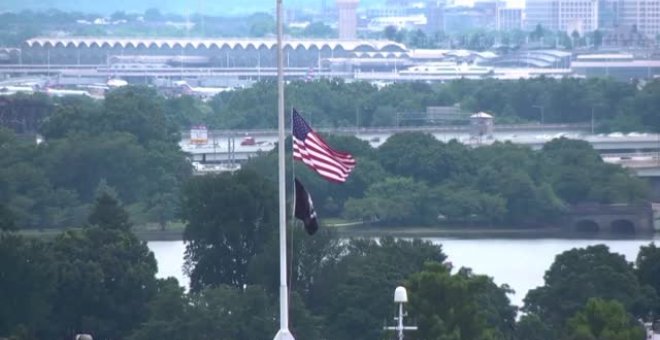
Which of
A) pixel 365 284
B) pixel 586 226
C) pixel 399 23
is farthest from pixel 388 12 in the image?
pixel 365 284

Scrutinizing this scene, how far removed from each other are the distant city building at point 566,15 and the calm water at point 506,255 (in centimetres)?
6300

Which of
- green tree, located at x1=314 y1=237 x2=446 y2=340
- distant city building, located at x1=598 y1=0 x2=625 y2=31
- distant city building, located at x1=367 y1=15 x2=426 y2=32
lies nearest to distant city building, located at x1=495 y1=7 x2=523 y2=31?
distant city building, located at x1=367 y1=15 x2=426 y2=32

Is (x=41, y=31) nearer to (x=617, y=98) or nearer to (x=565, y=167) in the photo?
(x=617, y=98)

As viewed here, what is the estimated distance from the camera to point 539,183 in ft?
123

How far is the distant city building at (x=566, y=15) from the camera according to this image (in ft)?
324

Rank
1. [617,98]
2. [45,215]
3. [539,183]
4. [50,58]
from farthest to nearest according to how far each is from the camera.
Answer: [50,58]
[617,98]
[539,183]
[45,215]

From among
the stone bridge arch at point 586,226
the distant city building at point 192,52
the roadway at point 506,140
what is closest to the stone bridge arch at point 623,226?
the stone bridge arch at point 586,226

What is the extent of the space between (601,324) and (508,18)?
90.3 meters

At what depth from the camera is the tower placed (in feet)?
307

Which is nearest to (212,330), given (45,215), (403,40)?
(45,215)

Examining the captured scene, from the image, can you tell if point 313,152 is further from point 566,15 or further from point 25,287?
point 566,15

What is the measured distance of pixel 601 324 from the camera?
19.9 meters

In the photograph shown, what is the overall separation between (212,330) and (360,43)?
6030cm

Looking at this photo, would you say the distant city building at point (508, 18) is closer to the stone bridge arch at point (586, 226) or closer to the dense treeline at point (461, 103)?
the dense treeline at point (461, 103)
